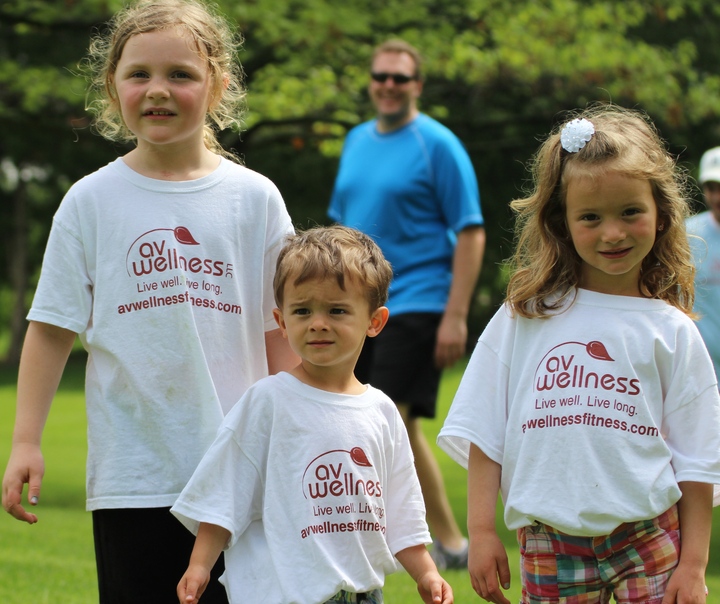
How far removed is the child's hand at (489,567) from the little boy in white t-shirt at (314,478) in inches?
4.1

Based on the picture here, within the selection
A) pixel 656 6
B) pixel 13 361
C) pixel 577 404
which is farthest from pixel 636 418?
pixel 13 361

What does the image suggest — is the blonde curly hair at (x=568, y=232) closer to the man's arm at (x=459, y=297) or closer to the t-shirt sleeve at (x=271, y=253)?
the t-shirt sleeve at (x=271, y=253)

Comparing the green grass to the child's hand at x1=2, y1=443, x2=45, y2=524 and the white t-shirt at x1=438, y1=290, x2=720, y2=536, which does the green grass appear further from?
the white t-shirt at x1=438, y1=290, x2=720, y2=536

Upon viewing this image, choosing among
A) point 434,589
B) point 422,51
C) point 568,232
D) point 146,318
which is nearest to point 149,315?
point 146,318

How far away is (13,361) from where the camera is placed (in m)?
27.2

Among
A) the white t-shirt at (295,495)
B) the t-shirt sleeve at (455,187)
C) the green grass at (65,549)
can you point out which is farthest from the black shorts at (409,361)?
the white t-shirt at (295,495)

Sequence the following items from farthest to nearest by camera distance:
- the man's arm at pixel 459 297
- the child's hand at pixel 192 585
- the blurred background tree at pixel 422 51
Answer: the blurred background tree at pixel 422 51 → the man's arm at pixel 459 297 → the child's hand at pixel 192 585

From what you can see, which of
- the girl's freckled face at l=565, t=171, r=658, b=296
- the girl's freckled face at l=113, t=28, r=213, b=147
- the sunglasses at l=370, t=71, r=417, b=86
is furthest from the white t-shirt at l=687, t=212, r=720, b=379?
the girl's freckled face at l=113, t=28, r=213, b=147

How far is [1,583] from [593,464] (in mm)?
3181

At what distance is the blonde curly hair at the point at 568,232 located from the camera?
9.18ft

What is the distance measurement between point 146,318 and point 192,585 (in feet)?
2.19

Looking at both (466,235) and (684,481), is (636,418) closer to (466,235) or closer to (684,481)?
(684,481)

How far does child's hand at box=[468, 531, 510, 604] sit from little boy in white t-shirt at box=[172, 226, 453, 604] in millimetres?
104

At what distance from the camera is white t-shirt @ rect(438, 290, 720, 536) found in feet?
8.76
